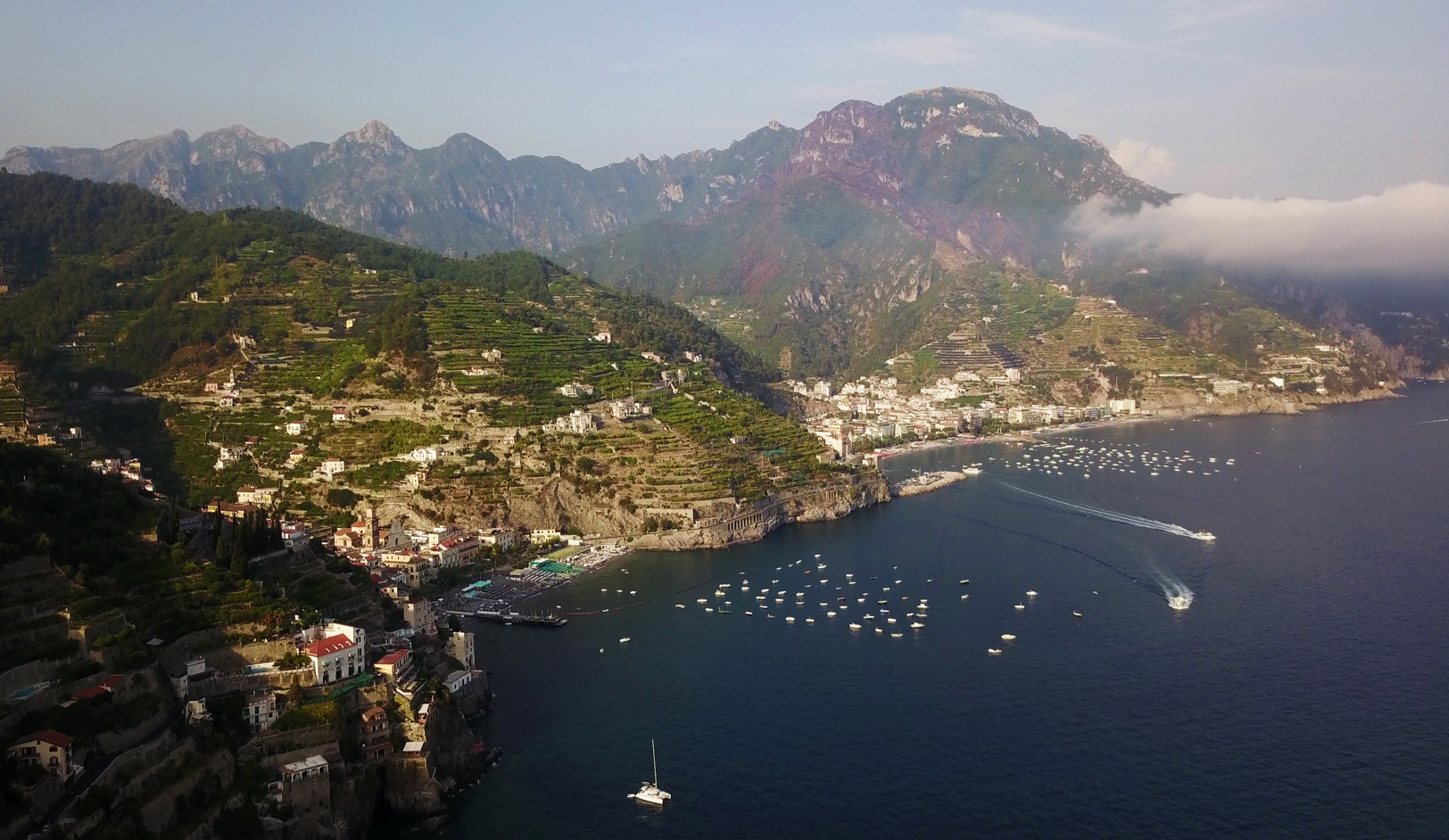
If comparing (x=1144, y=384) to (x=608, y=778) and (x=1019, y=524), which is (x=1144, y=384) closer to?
(x=1019, y=524)

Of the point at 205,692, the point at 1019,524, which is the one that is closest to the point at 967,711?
the point at 205,692

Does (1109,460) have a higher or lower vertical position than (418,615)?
lower

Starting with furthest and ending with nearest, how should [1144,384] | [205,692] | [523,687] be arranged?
1. [1144,384]
2. [523,687]
3. [205,692]

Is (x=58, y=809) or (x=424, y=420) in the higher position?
(x=424, y=420)

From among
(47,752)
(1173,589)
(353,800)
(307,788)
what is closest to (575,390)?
(1173,589)

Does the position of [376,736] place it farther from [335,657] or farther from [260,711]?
[260,711]

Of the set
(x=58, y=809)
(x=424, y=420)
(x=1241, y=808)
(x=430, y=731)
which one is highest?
(x=424, y=420)

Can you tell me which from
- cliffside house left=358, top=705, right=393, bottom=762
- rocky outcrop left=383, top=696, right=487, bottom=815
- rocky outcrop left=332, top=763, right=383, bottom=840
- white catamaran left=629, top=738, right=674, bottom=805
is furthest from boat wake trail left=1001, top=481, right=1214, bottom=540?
rocky outcrop left=332, top=763, right=383, bottom=840
